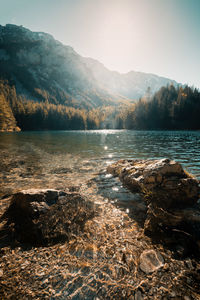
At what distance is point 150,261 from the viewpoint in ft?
12.5

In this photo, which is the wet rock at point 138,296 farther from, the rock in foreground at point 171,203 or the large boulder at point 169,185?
the large boulder at point 169,185

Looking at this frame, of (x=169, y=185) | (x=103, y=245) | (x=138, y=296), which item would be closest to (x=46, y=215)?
(x=103, y=245)

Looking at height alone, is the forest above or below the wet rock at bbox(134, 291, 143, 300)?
above

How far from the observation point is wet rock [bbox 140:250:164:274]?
3.60m

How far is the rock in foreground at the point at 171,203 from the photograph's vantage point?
14.9ft

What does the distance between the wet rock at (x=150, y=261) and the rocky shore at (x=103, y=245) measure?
2 centimetres

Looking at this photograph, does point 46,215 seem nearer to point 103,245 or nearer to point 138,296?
point 103,245

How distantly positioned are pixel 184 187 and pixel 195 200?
2.06 ft

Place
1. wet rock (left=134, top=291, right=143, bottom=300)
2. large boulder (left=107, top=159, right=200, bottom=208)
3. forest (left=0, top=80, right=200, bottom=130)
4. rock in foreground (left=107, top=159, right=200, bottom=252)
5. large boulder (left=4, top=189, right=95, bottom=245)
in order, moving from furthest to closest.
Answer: forest (left=0, top=80, right=200, bottom=130)
large boulder (left=107, top=159, right=200, bottom=208)
large boulder (left=4, top=189, right=95, bottom=245)
rock in foreground (left=107, top=159, right=200, bottom=252)
wet rock (left=134, top=291, right=143, bottom=300)

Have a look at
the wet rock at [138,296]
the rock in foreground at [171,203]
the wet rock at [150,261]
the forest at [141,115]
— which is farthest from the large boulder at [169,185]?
the forest at [141,115]

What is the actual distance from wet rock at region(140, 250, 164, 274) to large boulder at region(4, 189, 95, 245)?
7.55 ft

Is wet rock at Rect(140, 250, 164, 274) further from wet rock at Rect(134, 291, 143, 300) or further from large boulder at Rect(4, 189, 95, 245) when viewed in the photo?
large boulder at Rect(4, 189, 95, 245)

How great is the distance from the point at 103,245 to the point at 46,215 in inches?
92.6

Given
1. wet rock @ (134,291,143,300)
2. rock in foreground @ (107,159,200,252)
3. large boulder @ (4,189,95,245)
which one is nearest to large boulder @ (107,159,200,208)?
rock in foreground @ (107,159,200,252)
